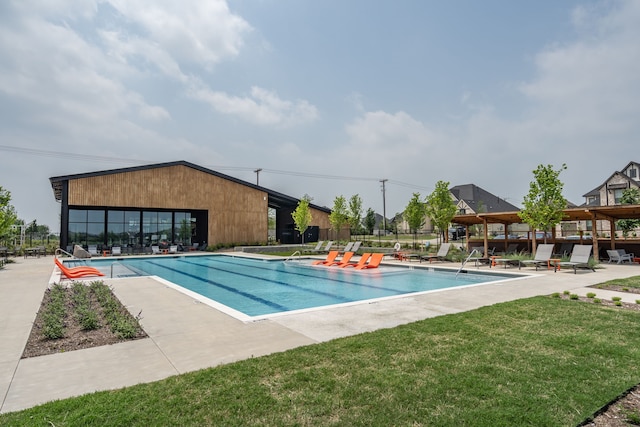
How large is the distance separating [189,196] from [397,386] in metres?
26.0

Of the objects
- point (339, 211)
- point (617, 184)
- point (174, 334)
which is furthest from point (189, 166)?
point (617, 184)

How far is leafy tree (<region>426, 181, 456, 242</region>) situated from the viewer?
67.1ft

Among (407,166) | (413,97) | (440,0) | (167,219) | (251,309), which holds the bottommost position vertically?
(251,309)

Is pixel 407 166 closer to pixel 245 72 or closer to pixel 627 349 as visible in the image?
pixel 245 72

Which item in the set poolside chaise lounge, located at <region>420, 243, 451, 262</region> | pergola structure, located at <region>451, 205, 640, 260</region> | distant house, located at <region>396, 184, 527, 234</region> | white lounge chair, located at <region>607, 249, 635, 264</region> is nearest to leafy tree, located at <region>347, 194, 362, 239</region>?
pergola structure, located at <region>451, 205, 640, 260</region>

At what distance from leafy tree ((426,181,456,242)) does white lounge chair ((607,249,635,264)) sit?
7.29m

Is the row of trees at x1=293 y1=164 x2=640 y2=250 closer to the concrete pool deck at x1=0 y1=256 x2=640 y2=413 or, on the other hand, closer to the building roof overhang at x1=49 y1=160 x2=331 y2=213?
the building roof overhang at x1=49 y1=160 x2=331 y2=213

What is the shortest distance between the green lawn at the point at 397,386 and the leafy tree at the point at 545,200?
11.9 metres

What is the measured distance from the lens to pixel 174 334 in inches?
196

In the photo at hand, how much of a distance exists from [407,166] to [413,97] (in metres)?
10.4

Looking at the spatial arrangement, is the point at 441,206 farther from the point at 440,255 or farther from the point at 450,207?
the point at 440,255

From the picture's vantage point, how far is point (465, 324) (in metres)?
5.24

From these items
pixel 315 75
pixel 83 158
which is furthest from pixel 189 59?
pixel 83 158

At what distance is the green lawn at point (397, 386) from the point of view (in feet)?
8.66
